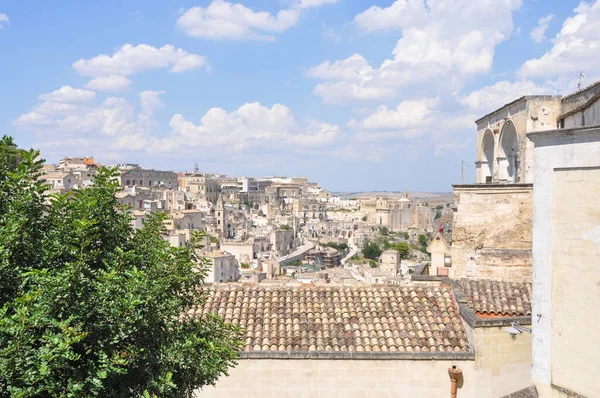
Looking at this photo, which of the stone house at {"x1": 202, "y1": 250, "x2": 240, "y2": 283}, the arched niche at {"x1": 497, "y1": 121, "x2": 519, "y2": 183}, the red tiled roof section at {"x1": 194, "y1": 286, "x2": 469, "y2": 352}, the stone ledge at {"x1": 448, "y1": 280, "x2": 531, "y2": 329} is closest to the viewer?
the stone ledge at {"x1": 448, "y1": 280, "x2": 531, "y2": 329}

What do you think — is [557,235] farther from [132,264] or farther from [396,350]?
[132,264]

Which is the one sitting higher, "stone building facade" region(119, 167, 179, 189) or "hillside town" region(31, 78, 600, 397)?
"stone building facade" region(119, 167, 179, 189)

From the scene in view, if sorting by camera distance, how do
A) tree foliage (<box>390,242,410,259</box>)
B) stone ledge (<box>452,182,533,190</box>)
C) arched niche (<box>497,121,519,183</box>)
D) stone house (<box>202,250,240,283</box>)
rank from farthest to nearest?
tree foliage (<box>390,242,410,259</box>) < stone house (<box>202,250,240,283</box>) < arched niche (<box>497,121,519,183</box>) < stone ledge (<box>452,182,533,190</box>)

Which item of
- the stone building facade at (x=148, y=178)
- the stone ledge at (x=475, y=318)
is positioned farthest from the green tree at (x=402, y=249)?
the stone ledge at (x=475, y=318)

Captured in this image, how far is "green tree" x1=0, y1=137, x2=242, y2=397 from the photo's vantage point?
4.50m

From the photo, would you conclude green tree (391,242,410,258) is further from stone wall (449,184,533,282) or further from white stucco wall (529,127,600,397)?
white stucco wall (529,127,600,397)

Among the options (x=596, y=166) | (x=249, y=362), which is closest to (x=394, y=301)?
(x=249, y=362)

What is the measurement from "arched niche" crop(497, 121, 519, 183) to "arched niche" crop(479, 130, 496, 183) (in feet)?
2.50

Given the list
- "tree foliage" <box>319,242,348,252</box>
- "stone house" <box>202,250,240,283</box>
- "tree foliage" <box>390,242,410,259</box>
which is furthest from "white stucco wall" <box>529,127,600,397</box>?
"tree foliage" <box>319,242,348,252</box>

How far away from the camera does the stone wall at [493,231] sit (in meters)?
12.3

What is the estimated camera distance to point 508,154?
14.3 metres

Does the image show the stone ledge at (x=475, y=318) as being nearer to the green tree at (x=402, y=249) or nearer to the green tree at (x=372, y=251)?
the green tree at (x=372, y=251)

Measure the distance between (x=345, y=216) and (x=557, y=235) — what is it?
153 metres

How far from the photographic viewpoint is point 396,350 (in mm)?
9078
